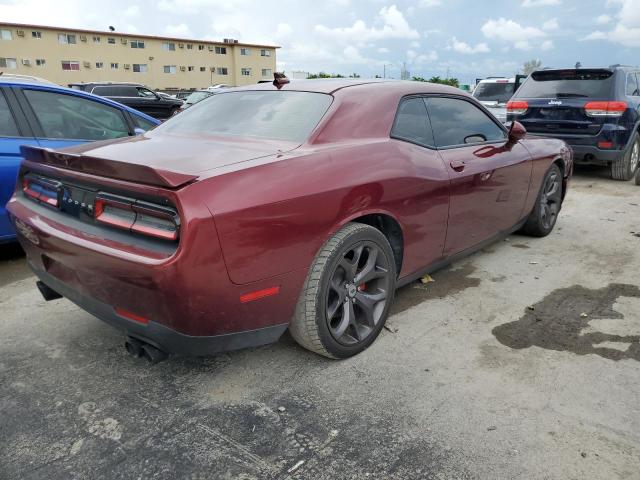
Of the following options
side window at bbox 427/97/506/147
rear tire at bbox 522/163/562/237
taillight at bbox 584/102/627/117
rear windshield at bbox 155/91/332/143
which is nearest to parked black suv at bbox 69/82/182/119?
taillight at bbox 584/102/627/117

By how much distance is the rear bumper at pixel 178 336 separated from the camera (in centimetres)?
217

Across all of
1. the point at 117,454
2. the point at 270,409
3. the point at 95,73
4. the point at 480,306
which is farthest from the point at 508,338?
the point at 95,73

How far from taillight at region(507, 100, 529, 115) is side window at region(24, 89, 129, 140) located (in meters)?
5.94

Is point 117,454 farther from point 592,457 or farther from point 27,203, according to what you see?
point 592,457

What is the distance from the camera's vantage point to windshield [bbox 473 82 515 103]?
1264cm

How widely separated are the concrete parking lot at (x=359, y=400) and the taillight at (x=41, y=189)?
2.90 ft

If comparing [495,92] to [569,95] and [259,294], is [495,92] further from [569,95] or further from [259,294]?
[259,294]

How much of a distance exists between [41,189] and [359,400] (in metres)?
2.07

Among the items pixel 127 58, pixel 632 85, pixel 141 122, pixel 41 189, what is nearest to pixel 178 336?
pixel 41 189

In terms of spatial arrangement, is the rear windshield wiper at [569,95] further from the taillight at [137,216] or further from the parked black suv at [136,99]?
the parked black suv at [136,99]

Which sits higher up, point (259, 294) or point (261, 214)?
point (261, 214)

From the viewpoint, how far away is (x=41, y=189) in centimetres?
278

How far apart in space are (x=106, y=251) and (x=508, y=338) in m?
2.32

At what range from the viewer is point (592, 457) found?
2.04 meters
